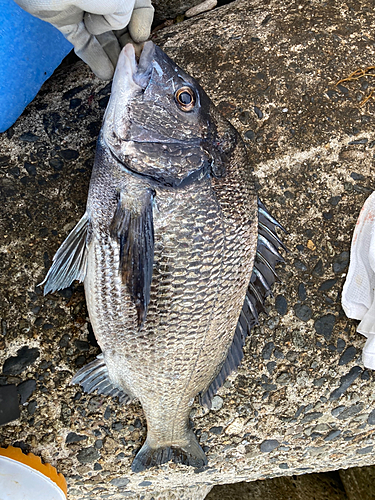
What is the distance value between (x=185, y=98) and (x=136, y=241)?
608mm

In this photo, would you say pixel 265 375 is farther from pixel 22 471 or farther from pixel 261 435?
pixel 22 471

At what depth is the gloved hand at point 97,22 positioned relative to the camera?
155 cm

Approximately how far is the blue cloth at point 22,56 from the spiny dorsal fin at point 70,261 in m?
0.78

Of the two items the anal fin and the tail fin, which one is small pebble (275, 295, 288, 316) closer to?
the tail fin

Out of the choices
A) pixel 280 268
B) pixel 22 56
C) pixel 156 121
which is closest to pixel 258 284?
pixel 280 268

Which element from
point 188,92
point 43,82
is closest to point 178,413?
point 188,92

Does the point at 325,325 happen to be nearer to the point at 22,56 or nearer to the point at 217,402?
the point at 217,402

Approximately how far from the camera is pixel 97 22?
171cm

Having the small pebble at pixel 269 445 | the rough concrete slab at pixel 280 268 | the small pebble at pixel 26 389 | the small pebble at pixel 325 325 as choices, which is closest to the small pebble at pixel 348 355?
A: the rough concrete slab at pixel 280 268

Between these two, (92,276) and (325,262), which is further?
(325,262)

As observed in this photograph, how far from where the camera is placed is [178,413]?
6.20ft

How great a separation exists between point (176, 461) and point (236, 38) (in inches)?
91.9

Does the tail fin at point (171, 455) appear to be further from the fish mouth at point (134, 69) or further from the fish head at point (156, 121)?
the fish mouth at point (134, 69)

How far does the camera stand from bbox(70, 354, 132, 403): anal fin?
6.26 feet
